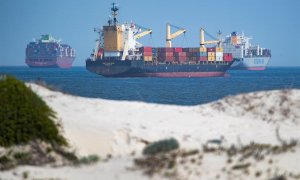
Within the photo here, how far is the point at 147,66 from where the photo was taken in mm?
118062

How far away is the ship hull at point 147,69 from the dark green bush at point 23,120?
330ft

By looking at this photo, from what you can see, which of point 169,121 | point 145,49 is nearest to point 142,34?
point 145,49

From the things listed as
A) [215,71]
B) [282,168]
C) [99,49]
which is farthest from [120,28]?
[282,168]

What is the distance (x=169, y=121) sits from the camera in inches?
686

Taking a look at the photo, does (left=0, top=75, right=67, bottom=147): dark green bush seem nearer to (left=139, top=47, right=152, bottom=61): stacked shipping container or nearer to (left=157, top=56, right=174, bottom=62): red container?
(left=139, top=47, right=152, bottom=61): stacked shipping container

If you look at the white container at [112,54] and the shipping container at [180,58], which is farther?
the white container at [112,54]

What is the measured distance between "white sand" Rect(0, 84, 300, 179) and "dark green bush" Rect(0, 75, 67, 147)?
0.68m

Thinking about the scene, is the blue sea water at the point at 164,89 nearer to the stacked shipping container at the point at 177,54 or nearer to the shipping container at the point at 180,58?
the stacked shipping container at the point at 177,54

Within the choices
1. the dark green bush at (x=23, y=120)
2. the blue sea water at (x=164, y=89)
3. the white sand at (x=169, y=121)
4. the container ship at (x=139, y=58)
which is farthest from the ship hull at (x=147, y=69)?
the dark green bush at (x=23, y=120)

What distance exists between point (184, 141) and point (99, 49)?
368ft

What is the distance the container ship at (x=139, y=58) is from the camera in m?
118

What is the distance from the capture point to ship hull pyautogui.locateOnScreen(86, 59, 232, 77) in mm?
117125

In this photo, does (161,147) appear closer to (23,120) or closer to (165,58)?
(23,120)

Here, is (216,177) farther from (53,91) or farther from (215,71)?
(215,71)
